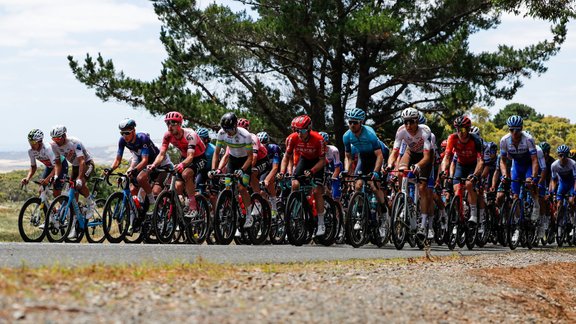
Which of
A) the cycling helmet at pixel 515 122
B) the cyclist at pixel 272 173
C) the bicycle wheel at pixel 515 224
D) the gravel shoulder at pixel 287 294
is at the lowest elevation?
the gravel shoulder at pixel 287 294

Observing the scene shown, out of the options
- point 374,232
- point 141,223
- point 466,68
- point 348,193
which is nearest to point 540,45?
point 466,68

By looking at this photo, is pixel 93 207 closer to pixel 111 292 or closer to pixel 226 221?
pixel 226 221

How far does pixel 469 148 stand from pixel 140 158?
608 centimetres

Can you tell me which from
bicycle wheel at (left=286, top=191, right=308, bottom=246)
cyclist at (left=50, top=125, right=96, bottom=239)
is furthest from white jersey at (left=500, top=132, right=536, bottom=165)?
cyclist at (left=50, top=125, right=96, bottom=239)

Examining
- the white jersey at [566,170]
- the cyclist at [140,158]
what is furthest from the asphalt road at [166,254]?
the white jersey at [566,170]

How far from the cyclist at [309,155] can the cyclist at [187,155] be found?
1.55m

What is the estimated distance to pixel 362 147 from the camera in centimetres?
1619

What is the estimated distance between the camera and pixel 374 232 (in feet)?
53.0

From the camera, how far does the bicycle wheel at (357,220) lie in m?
15.6

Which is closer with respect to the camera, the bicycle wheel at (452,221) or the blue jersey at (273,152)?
the bicycle wheel at (452,221)

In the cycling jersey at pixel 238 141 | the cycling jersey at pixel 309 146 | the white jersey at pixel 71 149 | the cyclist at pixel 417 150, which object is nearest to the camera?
the cyclist at pixel 417 150

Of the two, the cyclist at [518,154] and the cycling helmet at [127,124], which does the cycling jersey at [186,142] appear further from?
the cyclist at [518,154]

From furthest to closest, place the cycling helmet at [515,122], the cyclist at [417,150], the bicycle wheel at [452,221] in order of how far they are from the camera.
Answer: the cycling helmet at [515,122] → the bicycle wheel at [452,221] → the cyclist at [417,150]

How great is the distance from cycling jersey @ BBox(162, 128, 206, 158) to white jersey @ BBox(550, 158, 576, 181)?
10.5 metres
